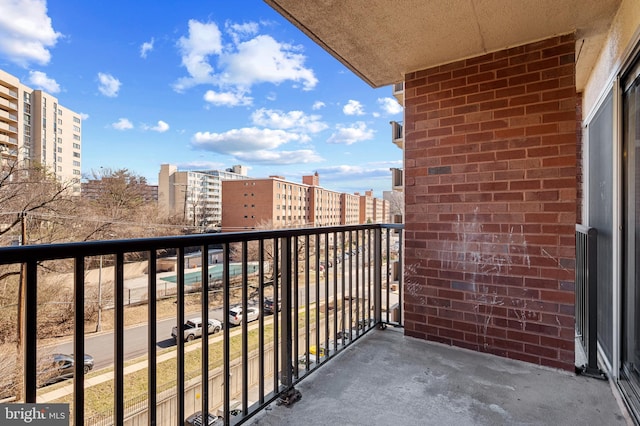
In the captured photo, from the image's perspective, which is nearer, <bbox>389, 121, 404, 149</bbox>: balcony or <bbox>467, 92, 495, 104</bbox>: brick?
<bbox>467, 92, 495, 104</bbox>: brick

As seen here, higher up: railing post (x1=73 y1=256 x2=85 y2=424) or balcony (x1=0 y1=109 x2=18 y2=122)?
balcony (x1=0 y1=109 x2=18 y2=122)

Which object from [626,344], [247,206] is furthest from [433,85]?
[247,206]

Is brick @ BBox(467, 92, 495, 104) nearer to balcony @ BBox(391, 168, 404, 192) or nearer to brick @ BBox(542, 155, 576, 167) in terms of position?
brick @ BBox(542, 155, 576, 167)

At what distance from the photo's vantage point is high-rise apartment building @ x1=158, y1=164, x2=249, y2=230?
27.2m

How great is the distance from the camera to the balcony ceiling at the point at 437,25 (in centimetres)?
172

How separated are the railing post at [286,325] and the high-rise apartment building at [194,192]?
2490 centimetres

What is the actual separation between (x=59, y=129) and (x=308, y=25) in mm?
28644

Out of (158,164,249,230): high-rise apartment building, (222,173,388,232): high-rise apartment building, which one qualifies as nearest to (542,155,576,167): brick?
(158,164,249,230): high-rise apartment building

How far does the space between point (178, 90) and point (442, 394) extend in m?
35.7

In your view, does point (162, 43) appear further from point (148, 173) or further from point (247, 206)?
point (247, 206)

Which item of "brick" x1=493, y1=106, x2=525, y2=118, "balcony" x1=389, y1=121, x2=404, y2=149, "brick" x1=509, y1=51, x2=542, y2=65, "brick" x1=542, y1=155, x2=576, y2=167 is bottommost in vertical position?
"brick" x1=542, y1=155, x2=576, y2=167

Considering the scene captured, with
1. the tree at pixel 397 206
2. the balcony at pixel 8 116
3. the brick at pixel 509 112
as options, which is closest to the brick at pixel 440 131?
the brick at pixel 509 112

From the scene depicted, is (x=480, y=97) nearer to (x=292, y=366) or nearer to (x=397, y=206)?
(x=292, y=366)

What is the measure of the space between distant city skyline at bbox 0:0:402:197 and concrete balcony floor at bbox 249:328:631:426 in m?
8.15
